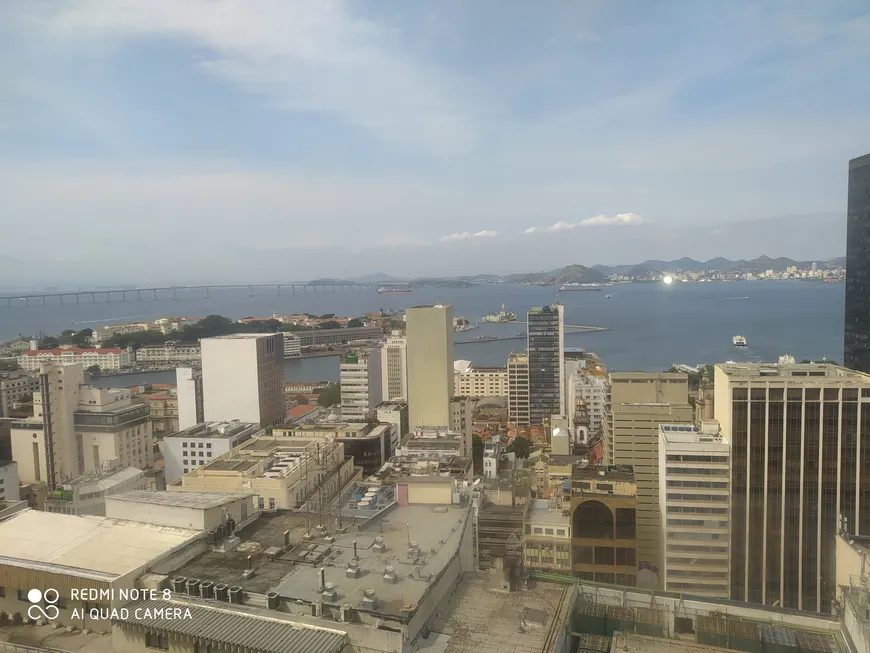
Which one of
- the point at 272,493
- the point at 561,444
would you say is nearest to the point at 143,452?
the point at 272,493

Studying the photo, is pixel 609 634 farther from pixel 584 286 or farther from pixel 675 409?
pixel 584 286

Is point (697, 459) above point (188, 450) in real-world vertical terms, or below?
above

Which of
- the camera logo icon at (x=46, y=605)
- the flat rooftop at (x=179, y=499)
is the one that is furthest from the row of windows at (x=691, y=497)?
the camera logo icon at (x=46, y=605)

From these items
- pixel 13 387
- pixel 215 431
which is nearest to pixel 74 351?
pixel 13 387

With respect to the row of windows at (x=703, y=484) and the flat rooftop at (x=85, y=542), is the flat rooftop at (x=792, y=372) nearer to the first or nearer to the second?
the row of windows at (x=703, y=484)

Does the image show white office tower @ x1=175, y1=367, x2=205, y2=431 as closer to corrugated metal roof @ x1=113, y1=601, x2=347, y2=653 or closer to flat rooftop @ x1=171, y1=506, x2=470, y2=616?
flat rooftop @ x1=171, y1=506, x2=470, y2=616

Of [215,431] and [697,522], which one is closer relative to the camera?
[697,522]

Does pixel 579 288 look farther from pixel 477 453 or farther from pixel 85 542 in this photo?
pixel 85 542
